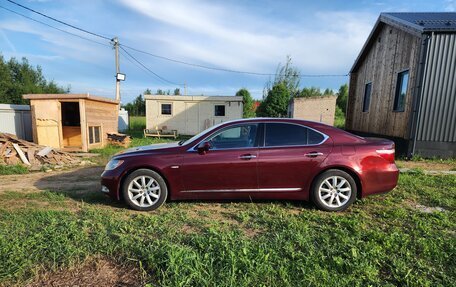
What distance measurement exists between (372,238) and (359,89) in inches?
499

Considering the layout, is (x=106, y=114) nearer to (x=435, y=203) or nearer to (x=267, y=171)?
(x=267, y=171)

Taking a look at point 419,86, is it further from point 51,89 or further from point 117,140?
point 51,89

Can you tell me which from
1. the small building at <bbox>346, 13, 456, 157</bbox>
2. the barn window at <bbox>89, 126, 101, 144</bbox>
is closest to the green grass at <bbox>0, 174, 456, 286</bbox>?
the small building at <bbox>346, 13, 456, 157</bbox>

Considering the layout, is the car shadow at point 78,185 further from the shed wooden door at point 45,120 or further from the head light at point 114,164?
the shed wooden door at point 45,120

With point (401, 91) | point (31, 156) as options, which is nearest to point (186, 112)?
point (31, 156)

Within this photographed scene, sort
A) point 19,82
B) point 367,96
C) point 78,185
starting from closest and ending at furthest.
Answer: point 78,185, point 367,96, point 19,82

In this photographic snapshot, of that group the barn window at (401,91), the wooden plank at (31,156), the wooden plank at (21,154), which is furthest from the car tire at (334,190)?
the wooden plank at (21,154)

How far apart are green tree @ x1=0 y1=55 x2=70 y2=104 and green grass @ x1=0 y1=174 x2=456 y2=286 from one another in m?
34.2

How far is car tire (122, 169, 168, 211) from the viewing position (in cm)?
413

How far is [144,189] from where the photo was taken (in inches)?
163

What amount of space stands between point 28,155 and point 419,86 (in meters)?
12.9

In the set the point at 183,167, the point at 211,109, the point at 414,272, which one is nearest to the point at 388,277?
the point at 414,272

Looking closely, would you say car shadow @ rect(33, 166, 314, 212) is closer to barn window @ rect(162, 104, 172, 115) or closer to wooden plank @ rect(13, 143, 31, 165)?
wooden plank @ rect(13, 143, 31, 165)

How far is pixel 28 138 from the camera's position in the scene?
491 inches
